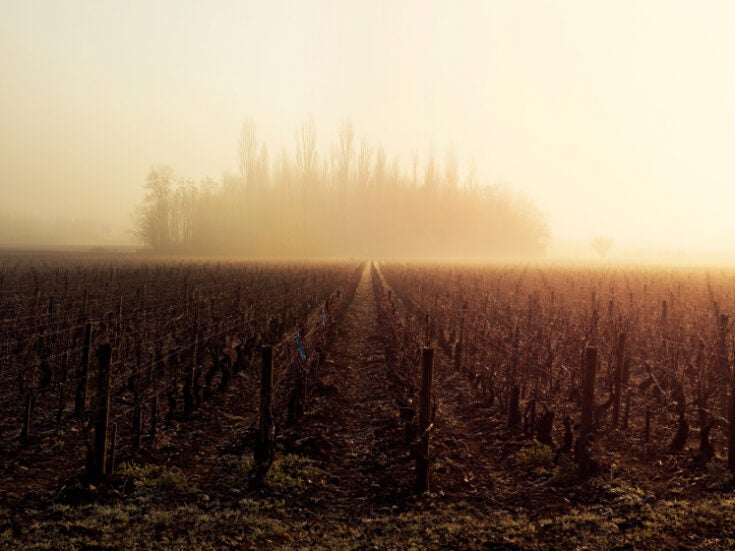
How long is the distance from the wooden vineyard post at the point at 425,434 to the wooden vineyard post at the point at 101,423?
326 cm

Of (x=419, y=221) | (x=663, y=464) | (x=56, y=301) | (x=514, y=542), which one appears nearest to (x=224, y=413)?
(x=514, y=542)

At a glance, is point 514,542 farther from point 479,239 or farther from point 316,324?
point 479,239

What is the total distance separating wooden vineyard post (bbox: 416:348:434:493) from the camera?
5148mm

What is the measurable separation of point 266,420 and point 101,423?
5.58ft

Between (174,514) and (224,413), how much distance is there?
312cm

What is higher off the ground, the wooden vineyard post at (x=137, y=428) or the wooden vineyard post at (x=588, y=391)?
the wooden vineyard post at (x=588, y=391)

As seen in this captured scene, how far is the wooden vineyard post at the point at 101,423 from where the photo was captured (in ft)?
16.7

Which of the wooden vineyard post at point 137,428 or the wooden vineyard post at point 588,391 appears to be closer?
the wooden vineyard post at point 588,391

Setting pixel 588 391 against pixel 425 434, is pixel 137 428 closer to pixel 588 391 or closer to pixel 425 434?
pixel 425 434

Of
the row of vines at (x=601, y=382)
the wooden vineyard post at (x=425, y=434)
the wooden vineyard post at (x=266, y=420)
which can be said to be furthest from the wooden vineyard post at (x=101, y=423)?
the row of vines at (x=601, y=382)

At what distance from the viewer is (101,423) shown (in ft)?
17.0

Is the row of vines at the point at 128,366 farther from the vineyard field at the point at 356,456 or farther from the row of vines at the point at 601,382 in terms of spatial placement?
the row of vines at the point at 601,382

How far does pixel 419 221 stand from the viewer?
304ft

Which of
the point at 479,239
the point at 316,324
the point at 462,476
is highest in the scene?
the point at 479,239
